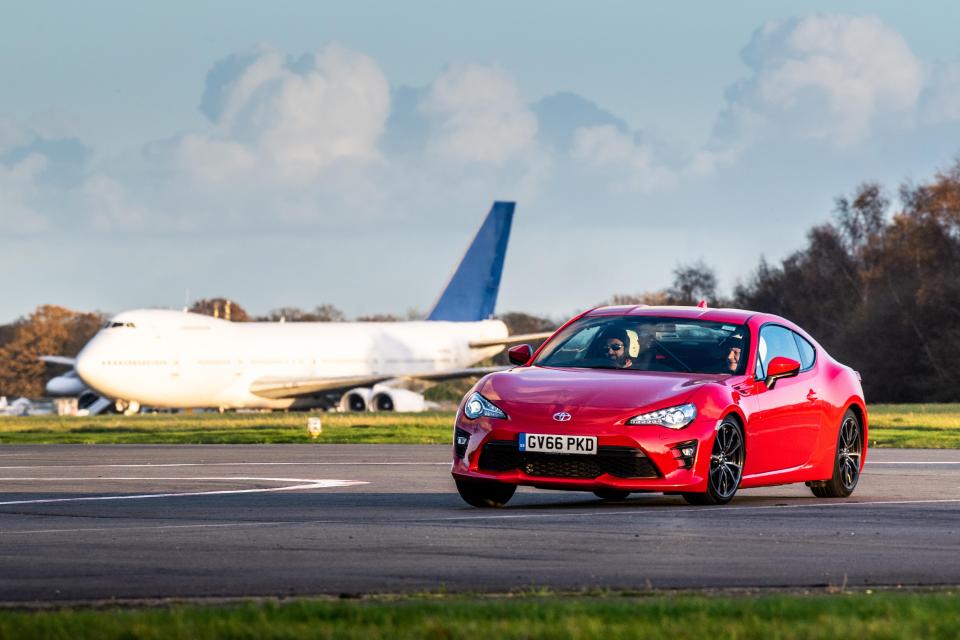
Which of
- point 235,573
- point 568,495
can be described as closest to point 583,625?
point 235,573

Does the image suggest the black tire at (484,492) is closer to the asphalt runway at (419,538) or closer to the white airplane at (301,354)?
the asphalt runway at (419,538)

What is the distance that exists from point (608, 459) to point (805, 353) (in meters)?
3.10

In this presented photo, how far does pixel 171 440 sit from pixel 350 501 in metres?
17.1

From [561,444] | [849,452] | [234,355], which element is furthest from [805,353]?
[234,355]

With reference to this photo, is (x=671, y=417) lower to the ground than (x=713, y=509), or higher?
higher

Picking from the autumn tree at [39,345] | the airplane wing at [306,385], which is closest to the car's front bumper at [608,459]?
the airplane wing at [306,385]

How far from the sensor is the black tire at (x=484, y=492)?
13344 mm

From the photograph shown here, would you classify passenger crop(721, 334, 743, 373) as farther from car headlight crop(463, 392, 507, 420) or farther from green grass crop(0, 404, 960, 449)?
green grass crop(0, 404, 960, 449)

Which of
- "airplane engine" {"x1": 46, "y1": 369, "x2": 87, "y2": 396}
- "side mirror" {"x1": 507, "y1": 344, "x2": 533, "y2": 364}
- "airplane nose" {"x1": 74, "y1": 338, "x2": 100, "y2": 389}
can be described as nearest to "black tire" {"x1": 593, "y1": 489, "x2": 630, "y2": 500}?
"side mirror" {"x1": 507, "y1": 344, "x2": 533, "y2": 364}

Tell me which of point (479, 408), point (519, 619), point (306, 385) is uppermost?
point (306, 385)

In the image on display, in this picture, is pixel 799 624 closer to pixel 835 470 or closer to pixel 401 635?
pixel 401 635

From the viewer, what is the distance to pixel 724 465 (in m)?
13.4

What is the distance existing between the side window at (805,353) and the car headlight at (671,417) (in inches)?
86.8

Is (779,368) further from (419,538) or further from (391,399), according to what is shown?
(391,399)
